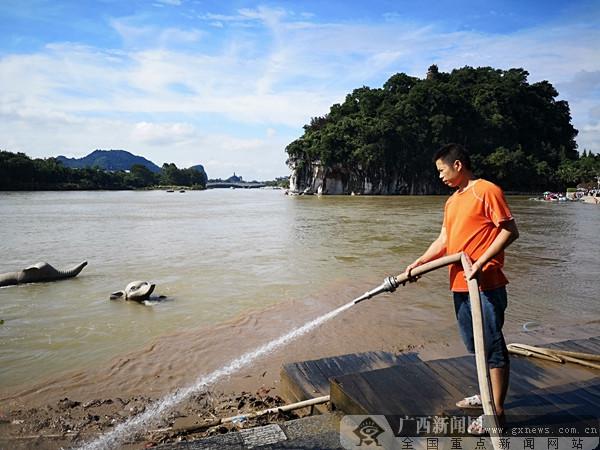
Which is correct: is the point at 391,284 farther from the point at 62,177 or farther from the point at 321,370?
the point at 62,177

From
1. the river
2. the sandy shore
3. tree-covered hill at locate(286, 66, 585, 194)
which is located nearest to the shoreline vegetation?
tree-covered hill at locate(286, 66, 585, 194)

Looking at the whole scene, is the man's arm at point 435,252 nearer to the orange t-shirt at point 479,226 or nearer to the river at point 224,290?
the orange t-shirt at point 479,226

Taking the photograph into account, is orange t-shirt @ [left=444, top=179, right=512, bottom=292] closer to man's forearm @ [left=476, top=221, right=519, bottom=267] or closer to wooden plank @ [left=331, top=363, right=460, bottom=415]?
man's forearm @ [left=476, top=221, right=519, bottom=267]

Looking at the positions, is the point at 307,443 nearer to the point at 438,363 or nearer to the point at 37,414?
the point at 438,363

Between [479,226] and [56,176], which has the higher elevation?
[56,176]

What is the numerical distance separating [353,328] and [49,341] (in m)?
5.03

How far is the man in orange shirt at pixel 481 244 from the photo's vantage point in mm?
2841

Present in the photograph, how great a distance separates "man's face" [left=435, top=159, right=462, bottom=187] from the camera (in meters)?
3.13

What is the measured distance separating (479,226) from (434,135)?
79.4 m

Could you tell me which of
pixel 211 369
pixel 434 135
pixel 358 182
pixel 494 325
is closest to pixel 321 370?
pixel 211 369

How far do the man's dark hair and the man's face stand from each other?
0.08 feet

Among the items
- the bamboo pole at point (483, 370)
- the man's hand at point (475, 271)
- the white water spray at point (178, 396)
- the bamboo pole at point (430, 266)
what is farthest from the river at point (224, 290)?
the man's hand at point (475, 271)

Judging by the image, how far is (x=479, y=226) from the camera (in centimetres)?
298

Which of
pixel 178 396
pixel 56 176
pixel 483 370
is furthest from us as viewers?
pixel 56 176
